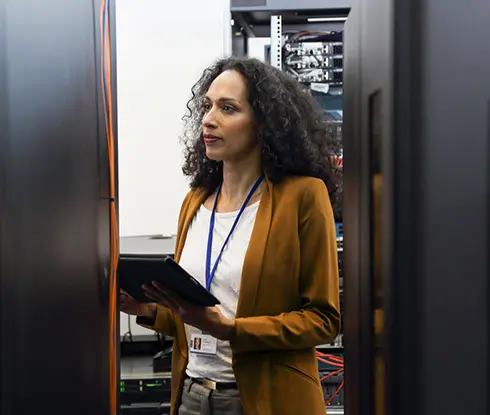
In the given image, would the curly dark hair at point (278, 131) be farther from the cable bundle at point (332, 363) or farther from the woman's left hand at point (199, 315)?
the cable bundle at point (332, 363)

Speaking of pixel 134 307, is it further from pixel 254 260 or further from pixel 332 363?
pixel 332 363

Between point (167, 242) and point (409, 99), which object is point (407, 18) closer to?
point (409, 99)

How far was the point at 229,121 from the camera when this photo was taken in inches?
56.4

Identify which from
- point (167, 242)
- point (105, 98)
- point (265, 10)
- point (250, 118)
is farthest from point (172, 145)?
point (105, 98)

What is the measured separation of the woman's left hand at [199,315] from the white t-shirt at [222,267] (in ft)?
0.24

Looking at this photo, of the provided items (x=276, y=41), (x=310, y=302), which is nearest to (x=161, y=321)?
(x=310, y=302)

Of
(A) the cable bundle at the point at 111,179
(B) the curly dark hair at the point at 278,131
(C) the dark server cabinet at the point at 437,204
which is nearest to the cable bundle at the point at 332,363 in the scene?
(B) the curly dark hair at the point at 278,131

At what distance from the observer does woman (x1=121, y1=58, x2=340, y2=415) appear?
1280 mm

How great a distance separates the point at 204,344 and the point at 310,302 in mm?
235

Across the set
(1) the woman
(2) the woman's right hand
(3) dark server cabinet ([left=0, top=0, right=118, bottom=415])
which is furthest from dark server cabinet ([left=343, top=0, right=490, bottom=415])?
(2) the woman's right hand

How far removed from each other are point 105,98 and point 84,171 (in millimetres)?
123

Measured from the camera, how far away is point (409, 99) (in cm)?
46

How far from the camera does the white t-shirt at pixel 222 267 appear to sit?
1318 millimetres

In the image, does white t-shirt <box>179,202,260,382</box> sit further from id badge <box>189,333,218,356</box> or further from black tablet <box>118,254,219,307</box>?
black tablet <box>118,254,219,307</box>
